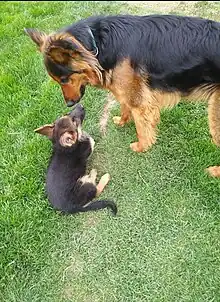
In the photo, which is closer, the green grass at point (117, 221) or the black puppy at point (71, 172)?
the green grass at point (117, 221)

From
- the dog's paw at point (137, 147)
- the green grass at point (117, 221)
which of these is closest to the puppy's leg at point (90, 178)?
the green grass at point (117, 221)

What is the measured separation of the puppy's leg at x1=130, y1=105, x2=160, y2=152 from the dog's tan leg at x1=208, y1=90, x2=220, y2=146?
0.54 meters

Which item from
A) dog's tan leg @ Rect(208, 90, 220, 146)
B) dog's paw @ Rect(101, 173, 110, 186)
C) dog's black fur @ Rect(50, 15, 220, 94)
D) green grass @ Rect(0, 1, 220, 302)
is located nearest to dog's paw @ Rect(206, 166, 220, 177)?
green grass @ Rect(0, 1, 220, 302)

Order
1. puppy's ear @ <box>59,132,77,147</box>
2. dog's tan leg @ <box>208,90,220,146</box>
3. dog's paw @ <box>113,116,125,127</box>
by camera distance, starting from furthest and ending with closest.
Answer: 1. dog's paw @ <box>113,116,125,127</box>
2. puppy's ear @ <box>59,132,77,147</box>
3. dog's tan leg @ <box>208,90,220,146</box>

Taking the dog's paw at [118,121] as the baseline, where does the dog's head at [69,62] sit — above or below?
above

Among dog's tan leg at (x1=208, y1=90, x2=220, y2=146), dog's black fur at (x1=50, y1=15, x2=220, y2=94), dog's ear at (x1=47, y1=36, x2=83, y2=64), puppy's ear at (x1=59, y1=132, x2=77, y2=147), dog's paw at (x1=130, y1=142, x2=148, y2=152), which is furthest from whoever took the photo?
dog's paw at (x1=130, y1=142, x2=148, y2=152)

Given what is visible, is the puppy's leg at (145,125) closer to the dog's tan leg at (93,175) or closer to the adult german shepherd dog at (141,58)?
the adult german shepherd dog at (141,58)

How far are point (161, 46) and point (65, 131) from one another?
1.25m

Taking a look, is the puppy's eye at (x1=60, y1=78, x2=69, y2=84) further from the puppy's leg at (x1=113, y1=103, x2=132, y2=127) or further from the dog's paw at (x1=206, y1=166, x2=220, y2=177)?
the dog's paw at (x1=206, y1=166, x2=220, y2=177)

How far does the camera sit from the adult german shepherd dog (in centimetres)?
374

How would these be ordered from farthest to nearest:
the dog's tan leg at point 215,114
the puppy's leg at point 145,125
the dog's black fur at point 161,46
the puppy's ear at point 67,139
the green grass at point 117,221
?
the puppy's leg at point 145,125, the puppy's ear at point 67,139, the dog's tan leg at point 215,114, the dog's black fur at point 161,46, the green grass at point 117,221

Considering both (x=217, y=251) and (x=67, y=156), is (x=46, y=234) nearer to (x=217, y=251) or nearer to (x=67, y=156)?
(x=67, y=156)

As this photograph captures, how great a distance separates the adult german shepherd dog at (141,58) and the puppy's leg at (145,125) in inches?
2.7

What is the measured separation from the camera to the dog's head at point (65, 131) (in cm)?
419
